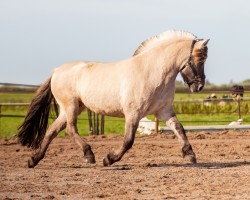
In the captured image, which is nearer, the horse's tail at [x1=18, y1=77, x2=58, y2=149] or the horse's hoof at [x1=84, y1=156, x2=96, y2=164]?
the horse's hoof at [x1=84, y1=156, x2=96, y2=164]

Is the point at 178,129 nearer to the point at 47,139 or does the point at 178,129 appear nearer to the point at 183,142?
the point at 183,142

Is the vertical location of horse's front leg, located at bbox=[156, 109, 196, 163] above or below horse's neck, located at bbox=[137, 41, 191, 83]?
below

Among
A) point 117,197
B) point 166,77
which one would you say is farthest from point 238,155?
point 117,197

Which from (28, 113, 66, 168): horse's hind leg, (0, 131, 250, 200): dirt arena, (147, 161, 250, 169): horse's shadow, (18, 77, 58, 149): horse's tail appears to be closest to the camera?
(0, 131, 250, 200): dirt arena

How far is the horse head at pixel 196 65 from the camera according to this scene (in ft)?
29.4

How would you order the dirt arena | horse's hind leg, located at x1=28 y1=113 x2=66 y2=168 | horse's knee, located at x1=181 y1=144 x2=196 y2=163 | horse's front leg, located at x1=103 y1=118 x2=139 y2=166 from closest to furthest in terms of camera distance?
the dirt arena < horse's front leg, located at x1=103 y1=118 x2=139 y2=166 < horse's knee, located at x1=181 y1=144 x2=196 y2=163 < horse's hind leg, located at x1=28 y1=113 x2=66 y2=168

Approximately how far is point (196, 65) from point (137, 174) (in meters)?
1.72

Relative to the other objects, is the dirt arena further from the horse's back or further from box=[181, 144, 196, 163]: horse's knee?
the horse's back

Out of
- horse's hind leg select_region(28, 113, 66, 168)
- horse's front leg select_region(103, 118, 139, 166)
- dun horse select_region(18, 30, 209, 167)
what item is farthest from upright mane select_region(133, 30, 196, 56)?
horse's hind leg select_region(28, 113, 66, 168)

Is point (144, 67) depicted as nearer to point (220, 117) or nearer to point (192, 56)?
point (192, 56)

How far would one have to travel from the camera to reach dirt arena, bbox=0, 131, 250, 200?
675cm

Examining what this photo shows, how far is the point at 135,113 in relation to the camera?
8.88 meters

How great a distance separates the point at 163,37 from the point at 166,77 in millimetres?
602

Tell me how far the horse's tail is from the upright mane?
65.5 inches
